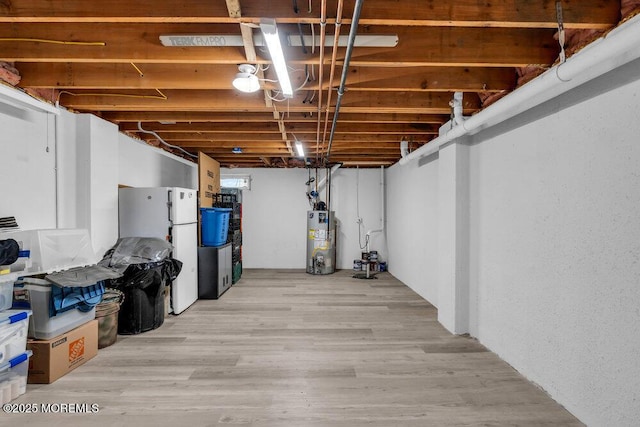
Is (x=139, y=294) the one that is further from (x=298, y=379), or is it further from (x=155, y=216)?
(x=298, y=379)

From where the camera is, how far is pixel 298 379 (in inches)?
90.1

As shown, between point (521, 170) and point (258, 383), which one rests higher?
point (521, 170)

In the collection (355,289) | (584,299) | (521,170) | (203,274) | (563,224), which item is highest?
(521,170)

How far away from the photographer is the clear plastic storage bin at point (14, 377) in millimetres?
1966

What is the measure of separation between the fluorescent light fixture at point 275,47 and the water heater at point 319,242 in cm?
399

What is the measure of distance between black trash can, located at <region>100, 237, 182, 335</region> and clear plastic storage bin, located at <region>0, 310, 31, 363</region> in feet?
3.11

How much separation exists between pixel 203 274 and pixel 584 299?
161 inches

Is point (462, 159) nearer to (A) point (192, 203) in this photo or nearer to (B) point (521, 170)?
(B) point (521, 170)

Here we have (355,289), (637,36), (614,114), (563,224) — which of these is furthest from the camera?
(355,289)

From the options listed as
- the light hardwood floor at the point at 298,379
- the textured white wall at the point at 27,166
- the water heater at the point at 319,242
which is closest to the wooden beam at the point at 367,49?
the textured white wall at the point at 27,166

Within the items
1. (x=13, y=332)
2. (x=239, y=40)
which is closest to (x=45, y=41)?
(x=239, y=40)

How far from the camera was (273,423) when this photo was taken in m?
1.82

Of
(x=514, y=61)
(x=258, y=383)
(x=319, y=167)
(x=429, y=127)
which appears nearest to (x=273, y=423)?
(x=258, y=383)

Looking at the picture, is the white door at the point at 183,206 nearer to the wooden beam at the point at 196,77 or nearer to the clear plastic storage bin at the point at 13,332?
the wooden beam at the point at 196,77
